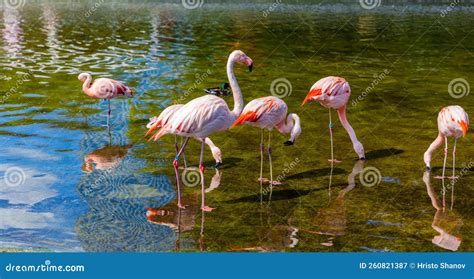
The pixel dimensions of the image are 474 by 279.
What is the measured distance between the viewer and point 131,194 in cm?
888

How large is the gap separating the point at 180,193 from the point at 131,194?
0.71 m

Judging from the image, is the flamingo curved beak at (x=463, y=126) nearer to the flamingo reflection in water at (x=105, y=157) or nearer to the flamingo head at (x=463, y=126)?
the flamingo head at (x=463, y=126)

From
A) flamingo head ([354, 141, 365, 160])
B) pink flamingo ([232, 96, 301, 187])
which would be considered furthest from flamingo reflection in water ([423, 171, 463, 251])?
pink flamingo ([232, 96, 301, 187])

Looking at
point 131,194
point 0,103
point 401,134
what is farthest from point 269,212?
point 0,103

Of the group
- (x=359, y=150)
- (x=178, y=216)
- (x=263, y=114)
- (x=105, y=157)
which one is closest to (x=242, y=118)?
(x=263, y=114)

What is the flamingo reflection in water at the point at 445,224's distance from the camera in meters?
7.28

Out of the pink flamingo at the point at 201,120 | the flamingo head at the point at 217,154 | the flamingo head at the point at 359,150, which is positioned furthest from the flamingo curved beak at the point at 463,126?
the flamingo head at the point at 217,154

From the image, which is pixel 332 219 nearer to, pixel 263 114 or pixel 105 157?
pixel 263 114

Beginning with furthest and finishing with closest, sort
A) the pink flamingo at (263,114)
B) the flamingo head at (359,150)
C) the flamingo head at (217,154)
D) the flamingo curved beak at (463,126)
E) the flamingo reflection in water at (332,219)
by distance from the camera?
the flamingo head at (359,150) → the flamingo head at (217,154) → the pink flamingo at (263,114) → the flamingo curved beak at (463,126) → the flamingo reflection in water at (332,219)

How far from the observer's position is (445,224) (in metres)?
7.89

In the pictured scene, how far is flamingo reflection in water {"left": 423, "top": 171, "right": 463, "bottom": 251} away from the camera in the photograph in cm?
728

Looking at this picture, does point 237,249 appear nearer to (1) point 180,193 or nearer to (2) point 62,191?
(1) point 180,193

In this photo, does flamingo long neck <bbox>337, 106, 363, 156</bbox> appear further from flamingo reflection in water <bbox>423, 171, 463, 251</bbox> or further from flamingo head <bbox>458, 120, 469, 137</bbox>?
flamingo head <bbox>458, 120, 469, 137</bbox>

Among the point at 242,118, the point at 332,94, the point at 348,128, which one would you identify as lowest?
the point at 348,128
